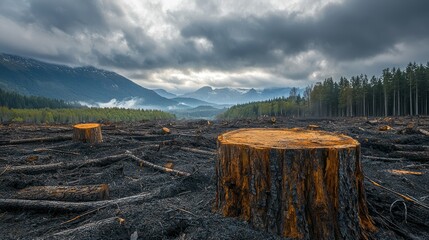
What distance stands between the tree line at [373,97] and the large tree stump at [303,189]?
57284 mm

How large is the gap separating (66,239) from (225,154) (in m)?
2.12

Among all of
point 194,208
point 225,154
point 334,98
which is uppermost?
point 334,98

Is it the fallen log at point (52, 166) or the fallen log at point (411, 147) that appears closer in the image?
the fallen log at point (52, 166)

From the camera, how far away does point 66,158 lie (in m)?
9.34

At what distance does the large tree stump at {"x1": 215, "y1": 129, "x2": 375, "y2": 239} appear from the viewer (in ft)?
9.74

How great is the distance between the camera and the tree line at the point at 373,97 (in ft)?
171

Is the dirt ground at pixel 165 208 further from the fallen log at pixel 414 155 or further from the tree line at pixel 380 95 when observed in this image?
the tree line at pixel 380 95

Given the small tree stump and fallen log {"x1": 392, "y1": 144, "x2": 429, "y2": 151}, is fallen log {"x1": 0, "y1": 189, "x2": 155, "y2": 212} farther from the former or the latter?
fallen log {"x1": 392, "y1": 144, "x2": 429, "y2": 151}

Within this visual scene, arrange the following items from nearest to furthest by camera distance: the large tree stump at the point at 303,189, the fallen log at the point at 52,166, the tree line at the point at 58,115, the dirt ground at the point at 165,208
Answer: the large tree stump at the point at 303,189
the dirt ground at the point at 165,208
the fallen log at the point at 52,166
the tree line at the point at 58,115

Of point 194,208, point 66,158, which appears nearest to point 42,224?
point 194,208

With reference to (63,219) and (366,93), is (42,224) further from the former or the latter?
(366,93)

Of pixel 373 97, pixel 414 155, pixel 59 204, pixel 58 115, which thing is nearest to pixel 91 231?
pixel 59 204

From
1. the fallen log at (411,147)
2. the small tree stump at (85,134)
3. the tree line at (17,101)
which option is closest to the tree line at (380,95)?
the fallen log at (411,147)

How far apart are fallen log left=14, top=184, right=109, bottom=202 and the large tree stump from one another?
2.85 metres
